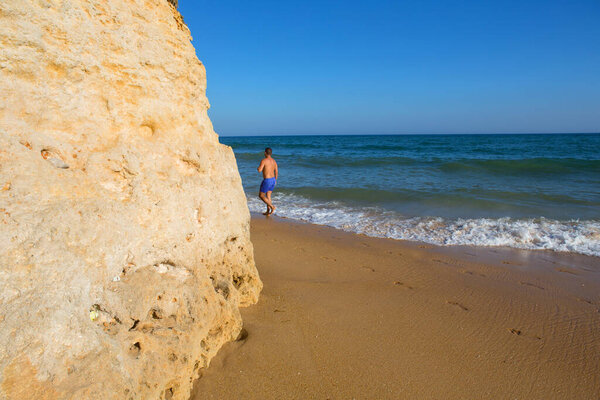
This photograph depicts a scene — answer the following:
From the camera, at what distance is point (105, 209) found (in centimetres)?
192

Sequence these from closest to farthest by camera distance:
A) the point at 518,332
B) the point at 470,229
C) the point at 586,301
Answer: the point at 518,332, the point at 586,301, the point at 470,229

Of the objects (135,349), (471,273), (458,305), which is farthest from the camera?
(471,273)

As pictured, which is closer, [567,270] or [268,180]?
[567,270]

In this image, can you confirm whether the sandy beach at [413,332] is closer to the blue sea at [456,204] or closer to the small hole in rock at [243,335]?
the small hole in rock at [243,335]

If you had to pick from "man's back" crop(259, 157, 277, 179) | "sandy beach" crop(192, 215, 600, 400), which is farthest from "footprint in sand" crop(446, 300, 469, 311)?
"man's back" crop(259, 157, 277, 179)

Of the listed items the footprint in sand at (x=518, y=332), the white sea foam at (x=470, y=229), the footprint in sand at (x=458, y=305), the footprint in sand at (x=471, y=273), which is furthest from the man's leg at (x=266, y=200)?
the footprint in sand at (x=518, y=332)

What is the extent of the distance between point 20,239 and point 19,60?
2.97ft

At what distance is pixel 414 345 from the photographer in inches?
107

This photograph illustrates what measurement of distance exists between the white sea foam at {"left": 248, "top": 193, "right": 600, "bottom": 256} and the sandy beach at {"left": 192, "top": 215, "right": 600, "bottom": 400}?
922mm

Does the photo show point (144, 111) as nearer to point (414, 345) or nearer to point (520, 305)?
point (414, 345)

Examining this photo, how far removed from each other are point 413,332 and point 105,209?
2.50 meters

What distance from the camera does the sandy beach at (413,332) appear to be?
2299 millimetres

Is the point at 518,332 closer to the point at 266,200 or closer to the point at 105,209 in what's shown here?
the point at 105,209

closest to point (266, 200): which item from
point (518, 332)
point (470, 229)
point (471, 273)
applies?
point (470, 229)
